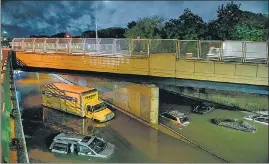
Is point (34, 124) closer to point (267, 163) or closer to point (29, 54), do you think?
point (29, 54)

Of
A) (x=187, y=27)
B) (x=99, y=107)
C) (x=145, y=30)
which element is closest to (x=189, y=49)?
(x=187, y=27)

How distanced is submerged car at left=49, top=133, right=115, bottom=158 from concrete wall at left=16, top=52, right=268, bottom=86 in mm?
1652

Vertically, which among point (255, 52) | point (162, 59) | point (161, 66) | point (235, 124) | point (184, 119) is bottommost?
point (184, 119)

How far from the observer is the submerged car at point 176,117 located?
6.65 metres

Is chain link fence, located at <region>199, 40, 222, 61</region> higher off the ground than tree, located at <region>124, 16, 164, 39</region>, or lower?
lower

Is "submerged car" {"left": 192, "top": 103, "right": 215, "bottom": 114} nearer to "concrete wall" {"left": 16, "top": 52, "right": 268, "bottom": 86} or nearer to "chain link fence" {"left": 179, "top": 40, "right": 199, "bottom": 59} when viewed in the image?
"concrete wall" {"left": 16, "top": 52, "right": 268, "bottom": 86}

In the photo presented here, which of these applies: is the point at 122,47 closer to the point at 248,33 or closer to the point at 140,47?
the point at 140,47

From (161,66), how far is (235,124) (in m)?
2.11

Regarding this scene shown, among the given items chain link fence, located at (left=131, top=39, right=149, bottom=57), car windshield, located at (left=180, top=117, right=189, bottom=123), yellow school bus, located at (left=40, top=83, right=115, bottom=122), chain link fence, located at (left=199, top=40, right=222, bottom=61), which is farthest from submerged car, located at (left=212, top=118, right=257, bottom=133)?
yellow school bus, located at (left=40, top=83, right=115, bottom=122)

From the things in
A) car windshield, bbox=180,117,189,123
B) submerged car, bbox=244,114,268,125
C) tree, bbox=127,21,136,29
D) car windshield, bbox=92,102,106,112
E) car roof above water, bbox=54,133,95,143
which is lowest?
car roof above water, bbox=54,133,95,143

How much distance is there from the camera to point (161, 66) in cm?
564

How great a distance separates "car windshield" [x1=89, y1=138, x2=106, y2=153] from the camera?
5.54m

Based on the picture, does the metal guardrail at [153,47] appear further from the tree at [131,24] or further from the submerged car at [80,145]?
the submerged car at [80,145]

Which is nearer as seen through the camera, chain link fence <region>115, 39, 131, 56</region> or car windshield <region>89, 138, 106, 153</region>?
car windshield <region>89, 138, 106, 153</region>
